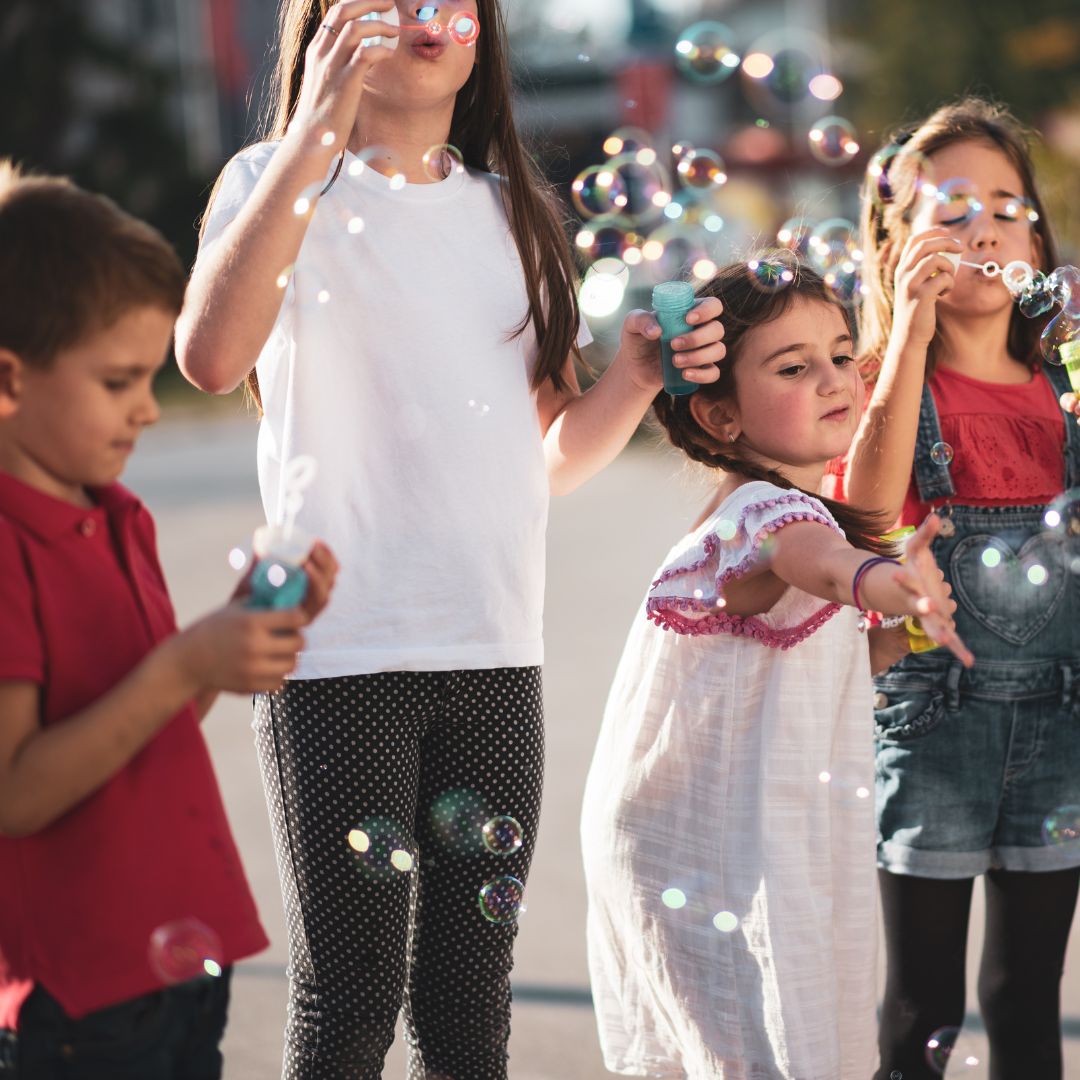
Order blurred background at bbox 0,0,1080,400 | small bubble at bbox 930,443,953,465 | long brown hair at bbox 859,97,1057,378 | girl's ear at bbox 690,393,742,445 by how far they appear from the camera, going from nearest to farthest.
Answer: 1. girl's ear at bbox 690,393,742,445
2. small bubble at bbox 930,443,953,465
3. long brown hair at bbox 859,97,1057,378
4. blurred background at bbox 0,0,1080,400

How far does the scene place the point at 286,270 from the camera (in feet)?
6.24

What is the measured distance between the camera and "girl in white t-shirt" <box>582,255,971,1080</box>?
2.06 meters

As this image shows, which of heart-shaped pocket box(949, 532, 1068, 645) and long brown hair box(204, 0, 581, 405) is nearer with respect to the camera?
long brown hair box(204, 0, 581, 405)

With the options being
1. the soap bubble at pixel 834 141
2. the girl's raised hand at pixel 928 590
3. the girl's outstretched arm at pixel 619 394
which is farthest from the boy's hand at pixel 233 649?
the soap bubble at pixel 834 141

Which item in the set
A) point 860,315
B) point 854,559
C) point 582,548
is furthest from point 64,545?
point 582,548

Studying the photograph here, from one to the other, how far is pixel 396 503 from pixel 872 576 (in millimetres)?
593

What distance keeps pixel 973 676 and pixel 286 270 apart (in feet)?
3.80

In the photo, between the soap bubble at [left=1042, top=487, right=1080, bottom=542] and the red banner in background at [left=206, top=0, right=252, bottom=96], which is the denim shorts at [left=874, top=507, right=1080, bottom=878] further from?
the red banner in background at [left=206, top=0, right=252, bottom=96]

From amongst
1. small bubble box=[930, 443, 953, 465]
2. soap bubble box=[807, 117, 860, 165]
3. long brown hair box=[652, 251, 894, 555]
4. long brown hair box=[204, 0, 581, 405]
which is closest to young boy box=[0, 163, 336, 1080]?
long brown hair box=[204, 0, 581, 405]

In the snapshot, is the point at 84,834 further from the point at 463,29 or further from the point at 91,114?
the point at 91,114

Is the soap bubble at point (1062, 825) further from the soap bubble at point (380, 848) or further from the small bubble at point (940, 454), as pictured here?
the soap bubble at point (380, 848)

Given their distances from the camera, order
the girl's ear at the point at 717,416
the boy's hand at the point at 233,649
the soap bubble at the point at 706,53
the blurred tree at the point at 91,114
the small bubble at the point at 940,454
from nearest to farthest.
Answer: the boy's hand at the point at 233,649 < the girl's ear at the point at 717,416 < the small bubble at the point at 940,454 < the soap bubble at the point at 706,53 < the blurred tree at the point at 91,114

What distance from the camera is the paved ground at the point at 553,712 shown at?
307 centimetres

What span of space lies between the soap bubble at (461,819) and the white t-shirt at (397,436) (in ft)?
0.57
